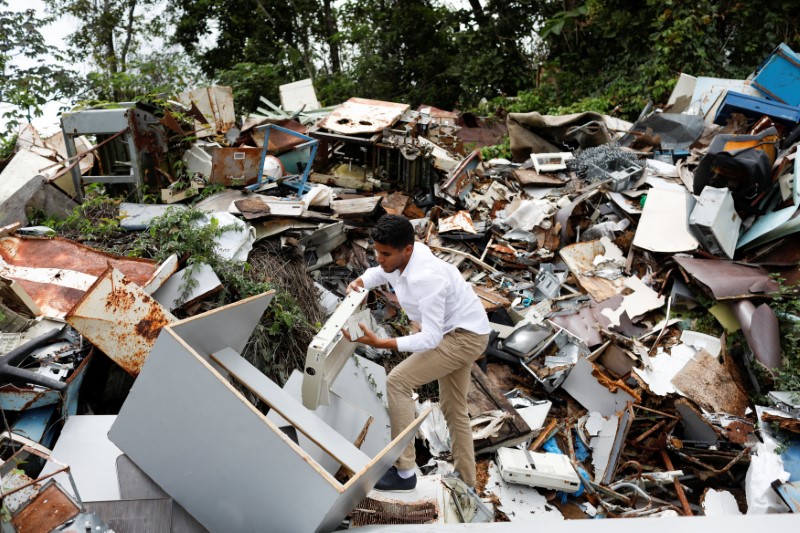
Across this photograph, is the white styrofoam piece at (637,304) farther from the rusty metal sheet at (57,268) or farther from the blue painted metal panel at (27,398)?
the blue painted metal panel at (27,398)

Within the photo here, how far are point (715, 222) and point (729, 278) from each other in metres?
0.54

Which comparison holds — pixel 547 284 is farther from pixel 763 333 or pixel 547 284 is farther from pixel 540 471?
pixel 540 471

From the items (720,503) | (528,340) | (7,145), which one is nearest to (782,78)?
(528,340)

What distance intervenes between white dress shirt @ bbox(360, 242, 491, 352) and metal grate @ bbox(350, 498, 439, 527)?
2.61 ft

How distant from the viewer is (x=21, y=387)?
9.67ft

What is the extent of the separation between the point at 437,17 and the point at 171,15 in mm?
7288

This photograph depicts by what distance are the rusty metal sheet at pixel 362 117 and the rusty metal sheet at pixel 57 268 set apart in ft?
13.8

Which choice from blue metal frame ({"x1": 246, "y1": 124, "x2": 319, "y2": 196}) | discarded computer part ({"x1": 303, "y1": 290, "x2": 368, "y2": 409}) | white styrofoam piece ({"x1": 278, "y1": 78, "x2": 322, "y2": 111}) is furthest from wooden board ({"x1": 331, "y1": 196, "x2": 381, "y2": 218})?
white styrofoam piece ({"x1": 278, "y1": 78, "x2": 322, "y2": 111})

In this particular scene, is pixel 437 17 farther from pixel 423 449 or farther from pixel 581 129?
pixel 423 449

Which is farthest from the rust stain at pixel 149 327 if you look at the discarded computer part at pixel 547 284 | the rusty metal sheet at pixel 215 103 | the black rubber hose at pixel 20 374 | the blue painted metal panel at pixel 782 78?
the blue painted metal panel at pixel 782 78

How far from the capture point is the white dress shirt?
2.82 meters

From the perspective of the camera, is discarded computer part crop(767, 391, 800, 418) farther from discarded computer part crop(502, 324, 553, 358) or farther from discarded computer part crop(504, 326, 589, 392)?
discarded computer part crop(502, 324, 553, 358)

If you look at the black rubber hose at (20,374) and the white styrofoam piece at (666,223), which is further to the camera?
the white styrofoam piece at (666,223)

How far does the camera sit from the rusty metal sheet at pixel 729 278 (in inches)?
189
